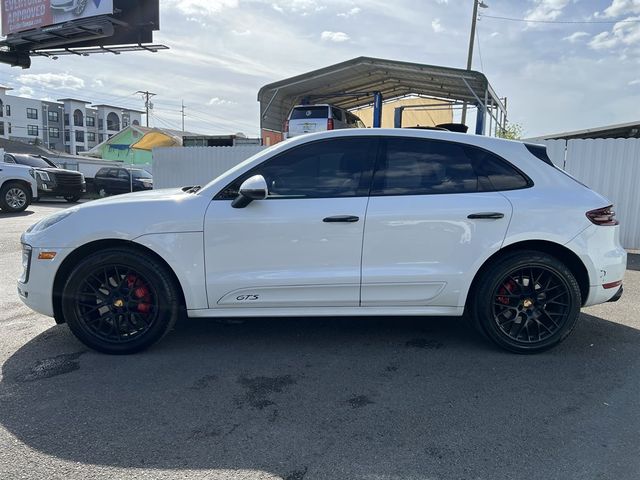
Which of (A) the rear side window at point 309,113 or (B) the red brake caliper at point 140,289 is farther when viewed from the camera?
(A) the rear side window at point 309,113

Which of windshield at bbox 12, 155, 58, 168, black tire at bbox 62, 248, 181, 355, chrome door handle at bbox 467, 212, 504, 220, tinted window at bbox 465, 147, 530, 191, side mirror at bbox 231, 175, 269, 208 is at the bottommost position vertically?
black tire at bbox 62, 248, 181, 355

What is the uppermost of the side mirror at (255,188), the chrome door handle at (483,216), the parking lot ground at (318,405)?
the side mirror at (255,188)

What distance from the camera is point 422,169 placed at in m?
3.84

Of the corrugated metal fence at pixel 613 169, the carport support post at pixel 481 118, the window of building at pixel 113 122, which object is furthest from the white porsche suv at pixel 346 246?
the window of building at pixel 113 122

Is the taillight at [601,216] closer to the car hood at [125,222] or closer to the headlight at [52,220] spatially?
the car hood at [125,222]

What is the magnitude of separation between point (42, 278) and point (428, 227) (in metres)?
2.99

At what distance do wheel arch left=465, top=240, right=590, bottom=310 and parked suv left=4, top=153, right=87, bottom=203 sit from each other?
16835mm

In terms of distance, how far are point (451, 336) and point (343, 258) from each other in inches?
54.6

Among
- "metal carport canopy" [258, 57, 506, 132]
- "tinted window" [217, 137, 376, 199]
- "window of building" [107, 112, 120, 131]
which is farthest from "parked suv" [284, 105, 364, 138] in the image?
"window of building" [107, 112, 120, 131]

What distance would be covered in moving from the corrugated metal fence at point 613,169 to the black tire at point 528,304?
5572mm

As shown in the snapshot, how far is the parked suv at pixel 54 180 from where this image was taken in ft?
55.6

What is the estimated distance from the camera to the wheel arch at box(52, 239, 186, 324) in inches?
147

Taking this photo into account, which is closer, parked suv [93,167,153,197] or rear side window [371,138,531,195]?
rear side window [371,138,531,195]

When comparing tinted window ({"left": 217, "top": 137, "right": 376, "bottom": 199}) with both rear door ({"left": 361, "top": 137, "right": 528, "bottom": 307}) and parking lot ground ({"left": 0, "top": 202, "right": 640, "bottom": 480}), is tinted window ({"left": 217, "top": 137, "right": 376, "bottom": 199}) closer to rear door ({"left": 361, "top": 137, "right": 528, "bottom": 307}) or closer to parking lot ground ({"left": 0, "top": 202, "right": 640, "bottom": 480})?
rear door ({"left": 361, "top": 137, "right": 528, "bottom": 307})
